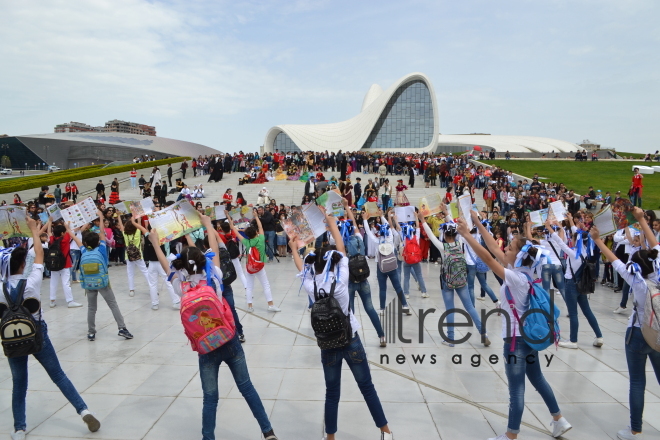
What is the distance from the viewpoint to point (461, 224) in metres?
3.41

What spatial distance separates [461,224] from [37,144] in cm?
7634

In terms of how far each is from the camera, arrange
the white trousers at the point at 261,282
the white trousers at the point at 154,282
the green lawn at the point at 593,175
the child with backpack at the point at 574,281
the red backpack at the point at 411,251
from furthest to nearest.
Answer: the green lawn at the point at 593,175 < the white trousers at the point at 154,282 < the red backpack at the point at 411,251 < the white trousers at the point at 261,282 < the child with backpack at the point at 574,281

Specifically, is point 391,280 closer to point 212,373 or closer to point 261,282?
point 261,282

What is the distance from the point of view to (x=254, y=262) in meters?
7.14

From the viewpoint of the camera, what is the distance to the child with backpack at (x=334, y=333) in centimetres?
319

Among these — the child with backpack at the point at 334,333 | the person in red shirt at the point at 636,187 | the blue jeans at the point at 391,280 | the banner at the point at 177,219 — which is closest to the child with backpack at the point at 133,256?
the banner at the point at 177,219

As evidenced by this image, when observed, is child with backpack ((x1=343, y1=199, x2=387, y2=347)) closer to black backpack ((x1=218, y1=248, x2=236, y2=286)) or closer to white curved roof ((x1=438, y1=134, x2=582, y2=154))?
black backpack ((x1=218, y1=248, x2=236, y2=286))

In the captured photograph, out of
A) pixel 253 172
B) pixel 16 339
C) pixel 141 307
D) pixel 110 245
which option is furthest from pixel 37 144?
pixel 16 339

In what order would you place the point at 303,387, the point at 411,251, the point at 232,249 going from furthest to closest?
the point at 411,251 → the point at 232,249 → the point at 303,387

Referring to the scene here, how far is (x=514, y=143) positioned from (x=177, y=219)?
3141 inches

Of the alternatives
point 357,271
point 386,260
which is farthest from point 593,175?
point 357,271

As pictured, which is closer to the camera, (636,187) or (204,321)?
(204,321)

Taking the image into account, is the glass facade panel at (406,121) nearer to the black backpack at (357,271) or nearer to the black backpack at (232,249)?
the black backpack at (232,249)

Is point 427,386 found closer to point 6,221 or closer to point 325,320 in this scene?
point 325,320
